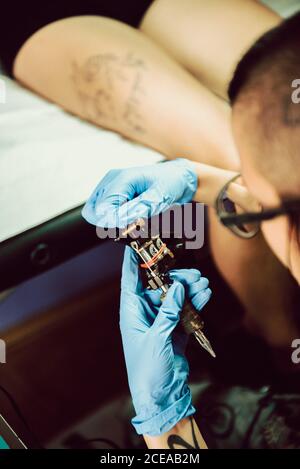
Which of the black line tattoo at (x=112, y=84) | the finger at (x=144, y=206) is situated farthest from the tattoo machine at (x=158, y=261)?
the black line tattoo at (x=112, y=84)

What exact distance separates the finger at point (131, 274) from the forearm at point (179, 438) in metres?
0.26

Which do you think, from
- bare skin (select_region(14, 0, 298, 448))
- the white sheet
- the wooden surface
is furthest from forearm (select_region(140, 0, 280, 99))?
the wooden surface

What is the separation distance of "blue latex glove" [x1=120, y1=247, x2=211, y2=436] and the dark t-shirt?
1.72 feet

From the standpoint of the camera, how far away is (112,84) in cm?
76

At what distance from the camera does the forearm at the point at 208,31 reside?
77cm

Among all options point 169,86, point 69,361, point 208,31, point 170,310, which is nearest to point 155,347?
point 170,310

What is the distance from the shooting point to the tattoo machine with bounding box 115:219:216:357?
2.08 feet

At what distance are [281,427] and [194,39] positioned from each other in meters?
0.89

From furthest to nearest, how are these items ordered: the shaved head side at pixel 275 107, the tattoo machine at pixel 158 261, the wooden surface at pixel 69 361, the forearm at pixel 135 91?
the wooden surface at pixel 69 361
the forearm at pixel 135 91
the tattoo machine at pixel 158 261
the shaved head side at pixel 275 107

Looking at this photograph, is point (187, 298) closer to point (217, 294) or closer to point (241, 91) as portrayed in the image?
point (217, 294)

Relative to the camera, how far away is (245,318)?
2.96 ft

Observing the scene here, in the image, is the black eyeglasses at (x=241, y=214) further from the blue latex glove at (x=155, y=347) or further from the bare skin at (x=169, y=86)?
the blue latex glove at (x=155, y=347)

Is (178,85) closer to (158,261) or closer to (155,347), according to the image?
(158,261)

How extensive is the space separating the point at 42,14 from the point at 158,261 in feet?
1.98
